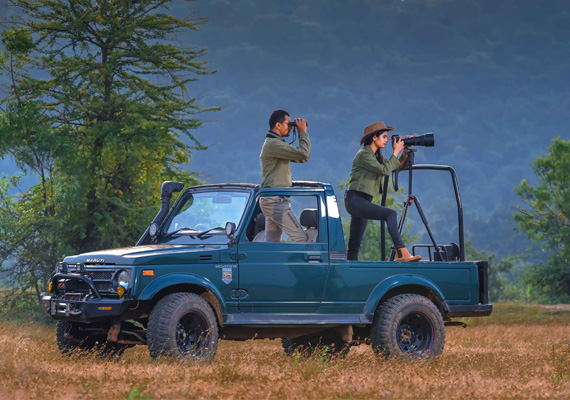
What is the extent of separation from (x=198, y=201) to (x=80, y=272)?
2042 millimetres

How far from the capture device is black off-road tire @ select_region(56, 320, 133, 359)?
10.7 meters

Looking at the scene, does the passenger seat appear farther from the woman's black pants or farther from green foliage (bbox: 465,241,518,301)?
green foliage (bbox: 465,241,518,301)

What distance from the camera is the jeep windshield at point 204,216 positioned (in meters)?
10.7

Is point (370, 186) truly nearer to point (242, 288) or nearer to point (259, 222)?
point (259, 222)

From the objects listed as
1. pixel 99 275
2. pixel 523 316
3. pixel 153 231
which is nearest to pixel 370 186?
pixel 153 231

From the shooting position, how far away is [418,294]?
1173cm

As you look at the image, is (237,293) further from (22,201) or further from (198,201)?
(22,201)

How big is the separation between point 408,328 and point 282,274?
218 cm

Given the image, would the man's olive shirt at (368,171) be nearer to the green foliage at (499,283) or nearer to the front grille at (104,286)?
the front grille at (104,286)

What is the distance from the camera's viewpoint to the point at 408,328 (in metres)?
11.6

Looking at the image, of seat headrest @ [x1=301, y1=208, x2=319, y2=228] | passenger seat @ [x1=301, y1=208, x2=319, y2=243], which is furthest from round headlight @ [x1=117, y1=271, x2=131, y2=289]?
seat headrest @ [x1=301, y1=208, x2=319, y2=228]

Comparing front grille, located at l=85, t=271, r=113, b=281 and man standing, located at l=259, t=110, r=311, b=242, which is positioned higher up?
man standing, located at l=259, t=110, r=311, b=242

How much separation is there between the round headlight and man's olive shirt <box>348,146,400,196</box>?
3.64 meters

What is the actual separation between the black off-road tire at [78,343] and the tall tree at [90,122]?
678 inches
